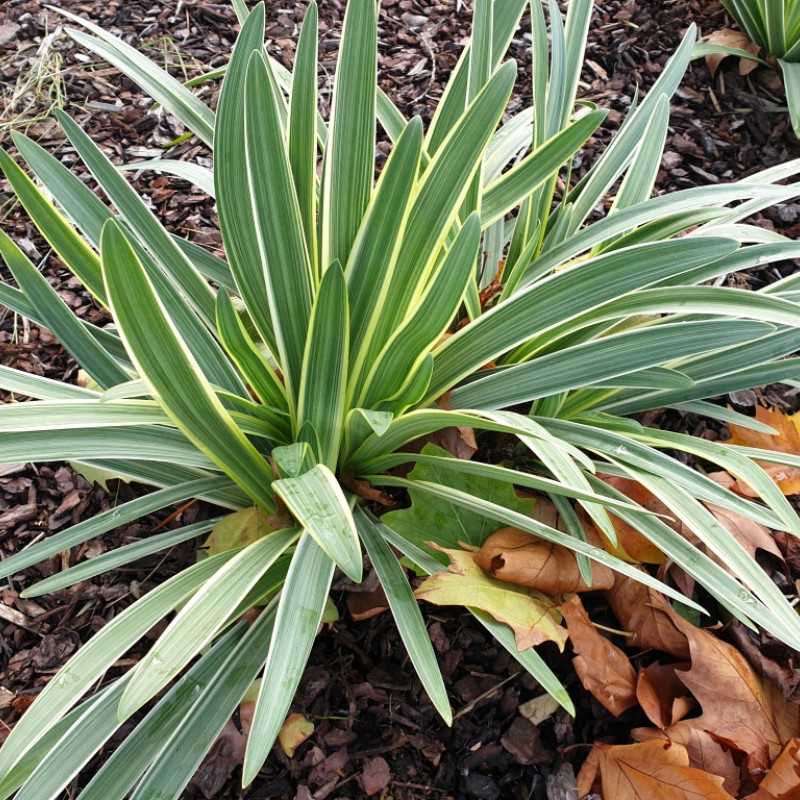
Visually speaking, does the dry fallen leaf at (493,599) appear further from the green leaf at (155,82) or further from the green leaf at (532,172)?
the green leaf at (155,82)


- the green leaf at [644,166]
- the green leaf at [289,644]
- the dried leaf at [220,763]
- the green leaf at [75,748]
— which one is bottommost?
the dried leaf at [220,763]

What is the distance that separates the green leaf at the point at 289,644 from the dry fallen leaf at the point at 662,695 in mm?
534

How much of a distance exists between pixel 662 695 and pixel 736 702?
0.10 metres

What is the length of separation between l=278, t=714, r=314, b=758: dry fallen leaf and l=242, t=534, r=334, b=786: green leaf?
258 mm

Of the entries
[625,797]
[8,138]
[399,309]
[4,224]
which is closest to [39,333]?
[4,224]

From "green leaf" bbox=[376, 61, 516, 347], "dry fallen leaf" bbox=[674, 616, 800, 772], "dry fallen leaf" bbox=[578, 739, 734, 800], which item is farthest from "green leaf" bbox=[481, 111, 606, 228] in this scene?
"dry fallen leaf" bbox=[578, 739, 734, 800]

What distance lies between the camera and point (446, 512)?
3.91 ft

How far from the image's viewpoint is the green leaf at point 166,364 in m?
0.79

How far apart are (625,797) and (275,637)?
0.57 m

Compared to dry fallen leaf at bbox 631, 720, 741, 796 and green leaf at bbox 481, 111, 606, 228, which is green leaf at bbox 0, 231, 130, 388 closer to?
green leaf at bbox 481, 111, 606, 228

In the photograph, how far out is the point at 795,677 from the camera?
1.21 m

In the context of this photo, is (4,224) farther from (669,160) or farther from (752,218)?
(752,218)

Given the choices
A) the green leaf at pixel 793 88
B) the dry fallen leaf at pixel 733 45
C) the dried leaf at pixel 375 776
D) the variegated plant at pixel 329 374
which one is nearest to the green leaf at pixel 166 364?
the variegated plant at pixel 329 374

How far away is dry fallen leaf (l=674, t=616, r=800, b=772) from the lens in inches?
45.1
